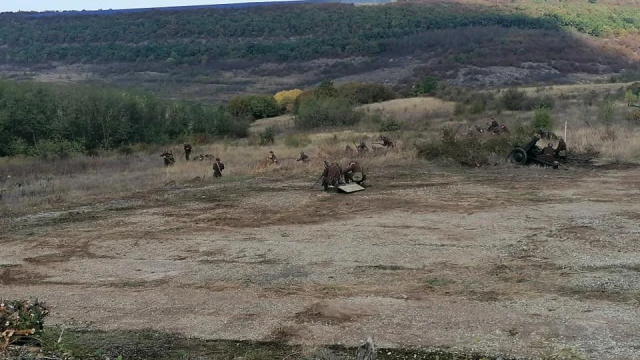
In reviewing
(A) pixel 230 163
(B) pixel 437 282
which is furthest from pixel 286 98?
(B) pixel 437 282

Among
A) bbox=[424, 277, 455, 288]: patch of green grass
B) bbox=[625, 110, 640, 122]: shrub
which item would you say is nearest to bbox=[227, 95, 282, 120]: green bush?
bbox=[625, 110, 640, 122]: shrub

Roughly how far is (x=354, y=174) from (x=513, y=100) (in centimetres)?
2128

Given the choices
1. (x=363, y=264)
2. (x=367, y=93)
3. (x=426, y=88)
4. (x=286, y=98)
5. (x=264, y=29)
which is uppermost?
(x=264, y=29)

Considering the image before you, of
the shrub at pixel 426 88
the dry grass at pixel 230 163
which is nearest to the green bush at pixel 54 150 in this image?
the dry grass at pixel 230 163

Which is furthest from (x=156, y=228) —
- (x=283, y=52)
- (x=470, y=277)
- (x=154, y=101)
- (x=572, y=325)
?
(x=283, y=52)

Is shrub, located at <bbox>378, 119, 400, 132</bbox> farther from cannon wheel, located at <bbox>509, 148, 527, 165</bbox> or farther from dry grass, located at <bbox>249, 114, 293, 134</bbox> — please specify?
cannon wheel, located at <bbox>509, 148, 527, 165</bbox>

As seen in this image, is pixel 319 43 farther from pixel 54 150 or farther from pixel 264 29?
A: pixel 54 150

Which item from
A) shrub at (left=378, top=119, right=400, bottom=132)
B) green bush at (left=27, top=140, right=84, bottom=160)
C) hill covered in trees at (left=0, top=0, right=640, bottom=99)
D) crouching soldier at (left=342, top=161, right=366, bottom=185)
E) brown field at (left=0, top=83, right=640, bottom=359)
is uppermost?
hill covered in trees at (left=0, top=0, right=640, bottom=99)

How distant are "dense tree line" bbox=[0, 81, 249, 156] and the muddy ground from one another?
13889mm

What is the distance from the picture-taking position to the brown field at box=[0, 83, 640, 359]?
8.90m

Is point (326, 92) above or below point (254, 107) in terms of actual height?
above

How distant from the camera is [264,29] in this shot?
83.6 metres

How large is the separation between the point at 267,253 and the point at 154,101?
83.3 ft

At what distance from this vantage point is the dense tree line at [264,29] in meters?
75.9
